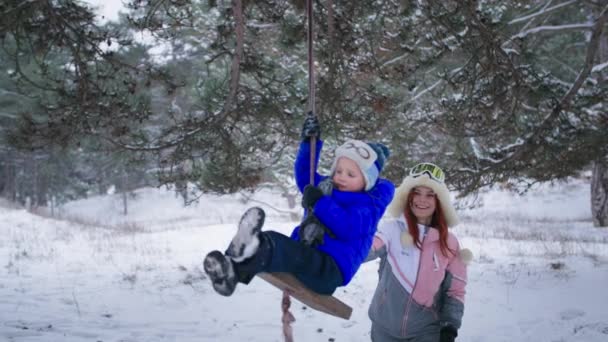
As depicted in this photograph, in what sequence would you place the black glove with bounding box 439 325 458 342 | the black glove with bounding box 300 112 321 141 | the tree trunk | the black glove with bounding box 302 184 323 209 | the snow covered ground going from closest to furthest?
the black glove with bounding box 439 325 458 342
the black glove with bounding box 302 184 323 209
the black glove with bounding box 300 112 321 141
the snow covered ground
the tree trunk

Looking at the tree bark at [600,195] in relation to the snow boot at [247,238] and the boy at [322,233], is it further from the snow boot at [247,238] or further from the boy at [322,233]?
the snow boot at [247,238]

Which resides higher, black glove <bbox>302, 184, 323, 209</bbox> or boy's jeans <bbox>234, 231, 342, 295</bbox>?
black glove <bbox>302, 184, 323, 209</bbox>

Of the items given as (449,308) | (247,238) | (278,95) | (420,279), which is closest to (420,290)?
(420,279)

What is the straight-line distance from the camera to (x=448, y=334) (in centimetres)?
284

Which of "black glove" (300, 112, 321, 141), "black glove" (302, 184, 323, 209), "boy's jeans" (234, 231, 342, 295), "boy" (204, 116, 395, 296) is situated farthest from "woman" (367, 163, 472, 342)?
"black glove" (300, 112, 321, 141)

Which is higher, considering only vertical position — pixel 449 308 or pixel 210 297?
pixel 449 308

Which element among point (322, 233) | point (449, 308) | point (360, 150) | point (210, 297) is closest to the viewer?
point (449, 308)

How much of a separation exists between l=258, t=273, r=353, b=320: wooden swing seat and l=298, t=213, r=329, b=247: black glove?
0.24m

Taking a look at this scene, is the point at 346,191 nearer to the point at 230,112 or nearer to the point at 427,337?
the point at 427,337

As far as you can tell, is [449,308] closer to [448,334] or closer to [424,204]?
[448,334]

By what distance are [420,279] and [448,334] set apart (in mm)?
321

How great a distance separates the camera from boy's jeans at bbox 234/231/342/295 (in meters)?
2.63

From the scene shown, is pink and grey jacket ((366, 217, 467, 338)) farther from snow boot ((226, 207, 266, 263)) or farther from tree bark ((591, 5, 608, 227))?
tree bark ((591, 5, 608, 227))

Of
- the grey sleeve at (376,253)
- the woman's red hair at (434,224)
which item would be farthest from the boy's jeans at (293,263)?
the woman's red hair at (434,224)
